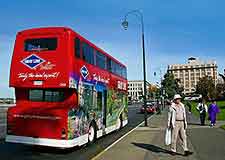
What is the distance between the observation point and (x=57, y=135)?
11398 millimetres

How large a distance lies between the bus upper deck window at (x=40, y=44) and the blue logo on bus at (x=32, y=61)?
0.30 m

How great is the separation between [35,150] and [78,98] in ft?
8.32

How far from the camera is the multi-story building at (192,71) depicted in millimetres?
155837

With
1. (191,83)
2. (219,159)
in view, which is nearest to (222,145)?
(219,159)

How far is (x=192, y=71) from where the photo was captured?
159750 millimetres

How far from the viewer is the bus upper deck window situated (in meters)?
12.2

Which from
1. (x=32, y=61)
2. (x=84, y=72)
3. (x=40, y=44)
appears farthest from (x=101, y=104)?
(x=40, y=44)

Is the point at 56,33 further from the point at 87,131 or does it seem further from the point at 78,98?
the point at 87,131

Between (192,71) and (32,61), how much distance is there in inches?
5998

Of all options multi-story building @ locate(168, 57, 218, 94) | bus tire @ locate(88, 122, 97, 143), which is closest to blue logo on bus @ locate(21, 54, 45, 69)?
bus tire @ locate(88, 122, 97, 143)

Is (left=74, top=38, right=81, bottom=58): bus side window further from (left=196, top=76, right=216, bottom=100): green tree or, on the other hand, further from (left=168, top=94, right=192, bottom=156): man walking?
(left=196, top=76, right=216, bottom=100): green tree

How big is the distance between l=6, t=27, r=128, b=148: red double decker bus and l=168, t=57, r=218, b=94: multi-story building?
5713 inches

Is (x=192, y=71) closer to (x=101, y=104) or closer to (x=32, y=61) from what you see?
(x=101, y=104)

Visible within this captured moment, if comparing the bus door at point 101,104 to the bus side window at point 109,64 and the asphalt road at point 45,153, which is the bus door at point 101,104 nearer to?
the bus side window at point 109,64
